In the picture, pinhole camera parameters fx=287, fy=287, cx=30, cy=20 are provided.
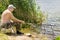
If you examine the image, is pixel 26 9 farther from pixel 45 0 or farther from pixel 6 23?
pixel 45 0

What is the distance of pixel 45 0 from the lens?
1287 inches

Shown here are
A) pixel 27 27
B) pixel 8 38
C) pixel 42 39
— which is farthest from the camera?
pixel 27 27

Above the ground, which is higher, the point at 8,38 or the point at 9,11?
the point at 9,11

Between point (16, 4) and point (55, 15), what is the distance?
7.42 metres

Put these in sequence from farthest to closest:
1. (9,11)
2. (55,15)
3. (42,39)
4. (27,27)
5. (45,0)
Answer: (45,0) < (55,15) < (27,27) < (42,39) < (9,11)

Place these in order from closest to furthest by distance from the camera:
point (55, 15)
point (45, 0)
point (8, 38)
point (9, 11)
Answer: point (8, 38) → point (9, 11) → point (55, 15) → point (45, 0)

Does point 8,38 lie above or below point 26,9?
below

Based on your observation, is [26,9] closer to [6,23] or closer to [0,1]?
[0,1]

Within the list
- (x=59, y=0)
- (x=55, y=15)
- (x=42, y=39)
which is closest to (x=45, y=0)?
(x=59, y=0)

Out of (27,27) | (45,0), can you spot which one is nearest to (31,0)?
(27,27)

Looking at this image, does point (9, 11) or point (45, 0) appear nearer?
point (9, 11)

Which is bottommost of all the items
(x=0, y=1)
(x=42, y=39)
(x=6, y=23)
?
(x=42, y=39)

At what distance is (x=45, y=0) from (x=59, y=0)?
6.17 ft

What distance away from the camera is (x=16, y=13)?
17.4m
